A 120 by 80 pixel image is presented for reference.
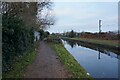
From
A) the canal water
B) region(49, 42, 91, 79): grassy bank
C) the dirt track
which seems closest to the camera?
the dirt track

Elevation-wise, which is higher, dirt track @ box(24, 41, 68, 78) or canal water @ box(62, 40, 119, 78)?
dirt track @ box(24, 41, 68, 78)

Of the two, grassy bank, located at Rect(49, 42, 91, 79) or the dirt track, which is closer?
the dirt track

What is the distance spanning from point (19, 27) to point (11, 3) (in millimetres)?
2092

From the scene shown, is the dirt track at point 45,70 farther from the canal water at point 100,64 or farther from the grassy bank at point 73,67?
the canal water at point 100,64

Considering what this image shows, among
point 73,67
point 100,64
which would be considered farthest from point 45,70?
point 100,64

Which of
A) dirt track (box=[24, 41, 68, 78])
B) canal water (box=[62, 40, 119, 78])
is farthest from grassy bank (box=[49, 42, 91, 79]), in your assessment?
canal water (box=[62, 40, 119, 78])

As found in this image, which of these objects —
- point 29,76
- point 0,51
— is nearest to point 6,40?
point 0,51

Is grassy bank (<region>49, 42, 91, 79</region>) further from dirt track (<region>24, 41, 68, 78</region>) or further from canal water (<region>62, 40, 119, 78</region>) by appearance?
canal water (<region>62, 40, 119, 78</region>)

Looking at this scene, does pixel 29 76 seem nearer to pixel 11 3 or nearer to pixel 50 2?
pixel 11 3

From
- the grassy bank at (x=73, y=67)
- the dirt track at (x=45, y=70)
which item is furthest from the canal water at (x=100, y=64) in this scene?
the dirt track at (x=45, y=70)

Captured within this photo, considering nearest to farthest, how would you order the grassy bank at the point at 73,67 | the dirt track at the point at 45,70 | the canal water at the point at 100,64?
1. the dirt track at the point at 45,70
2. the grassy bank at the point at 73,67
3. the canal water at the point at 100,64

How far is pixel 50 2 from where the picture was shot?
3256 centimetres

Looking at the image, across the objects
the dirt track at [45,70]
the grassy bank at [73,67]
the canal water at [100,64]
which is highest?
the dirt track at [45,70]

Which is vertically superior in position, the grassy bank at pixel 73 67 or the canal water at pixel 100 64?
the grassy bank at pixel 73 67
